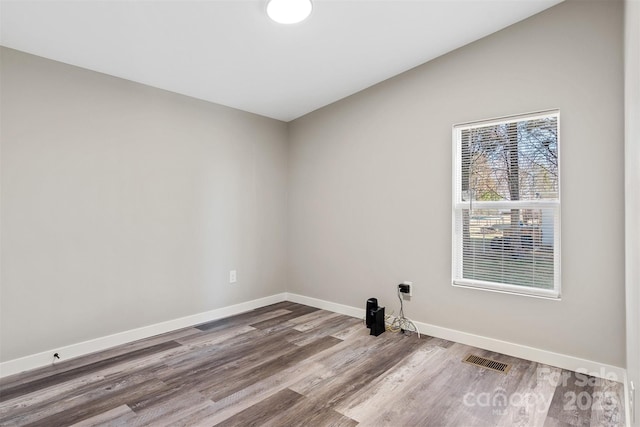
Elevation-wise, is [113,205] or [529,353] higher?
[113,205]

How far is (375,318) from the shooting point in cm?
310

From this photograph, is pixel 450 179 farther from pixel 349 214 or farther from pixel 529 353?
pixel 529 353

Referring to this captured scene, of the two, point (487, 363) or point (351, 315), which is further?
point (351, 315)

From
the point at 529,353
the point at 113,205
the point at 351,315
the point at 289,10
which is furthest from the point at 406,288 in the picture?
the point at 113,205

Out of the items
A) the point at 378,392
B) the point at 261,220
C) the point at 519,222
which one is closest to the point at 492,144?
the point at 519,222

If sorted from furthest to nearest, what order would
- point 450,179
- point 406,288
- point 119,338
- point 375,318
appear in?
1. point 406,288
2. point 375,318
3. point 450,179
4. point 119,338

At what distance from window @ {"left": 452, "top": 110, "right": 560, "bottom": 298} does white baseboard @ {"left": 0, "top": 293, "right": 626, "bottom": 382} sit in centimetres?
44

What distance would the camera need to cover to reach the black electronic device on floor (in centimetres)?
310

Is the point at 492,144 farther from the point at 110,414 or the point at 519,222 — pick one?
the point at 110,414

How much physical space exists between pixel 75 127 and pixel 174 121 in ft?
2.68

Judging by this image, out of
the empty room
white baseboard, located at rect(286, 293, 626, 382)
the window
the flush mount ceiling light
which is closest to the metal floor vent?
the empty room

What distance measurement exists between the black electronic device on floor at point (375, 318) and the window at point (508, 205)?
0.72 meters

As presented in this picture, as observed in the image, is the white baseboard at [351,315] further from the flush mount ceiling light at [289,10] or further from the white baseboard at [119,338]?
the flush mount ceiling light at [289,10]

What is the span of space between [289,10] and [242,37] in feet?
1.54
